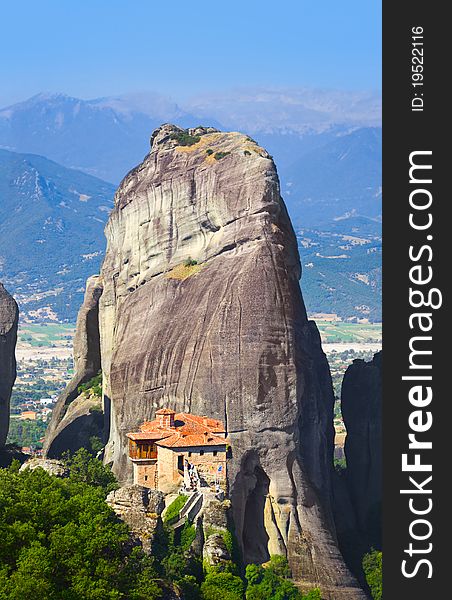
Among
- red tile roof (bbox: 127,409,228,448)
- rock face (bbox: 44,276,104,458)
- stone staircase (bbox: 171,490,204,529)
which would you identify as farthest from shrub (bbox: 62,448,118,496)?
rock face (bbox: 44,276,104,458)

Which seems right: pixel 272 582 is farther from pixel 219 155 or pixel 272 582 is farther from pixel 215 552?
pixel 219 155

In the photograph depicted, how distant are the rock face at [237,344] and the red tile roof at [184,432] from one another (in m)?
1.24

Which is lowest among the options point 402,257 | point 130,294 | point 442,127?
point 402,257

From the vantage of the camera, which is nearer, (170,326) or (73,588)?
(73,588)

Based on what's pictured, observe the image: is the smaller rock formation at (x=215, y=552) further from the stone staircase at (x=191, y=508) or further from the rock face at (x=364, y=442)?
the rock face at (x=364, y=442)

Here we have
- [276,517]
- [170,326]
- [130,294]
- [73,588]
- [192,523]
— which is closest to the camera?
[73,588]

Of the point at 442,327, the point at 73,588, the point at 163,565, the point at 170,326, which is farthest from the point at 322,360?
the point at 442,327

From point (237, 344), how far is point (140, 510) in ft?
77.9

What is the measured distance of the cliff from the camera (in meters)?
71.9

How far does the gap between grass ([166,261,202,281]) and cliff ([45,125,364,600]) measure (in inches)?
3.8

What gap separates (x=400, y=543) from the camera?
3594 cm

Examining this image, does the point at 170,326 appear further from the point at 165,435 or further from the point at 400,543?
the point at 400,543

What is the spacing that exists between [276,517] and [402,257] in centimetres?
3544

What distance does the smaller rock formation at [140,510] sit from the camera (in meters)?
50.3
